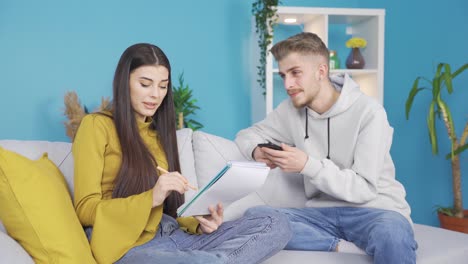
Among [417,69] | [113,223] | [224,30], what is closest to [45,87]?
[224,30]

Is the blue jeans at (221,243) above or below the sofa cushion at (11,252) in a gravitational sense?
below

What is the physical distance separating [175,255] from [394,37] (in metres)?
2.89

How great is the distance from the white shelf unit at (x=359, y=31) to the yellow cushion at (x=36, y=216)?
6.30ft

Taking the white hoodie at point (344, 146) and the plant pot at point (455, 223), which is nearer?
the white hoodie at point (344, 146)

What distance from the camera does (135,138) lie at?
169 centimetres

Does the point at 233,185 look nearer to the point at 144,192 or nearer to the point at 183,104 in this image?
the point at 144,192

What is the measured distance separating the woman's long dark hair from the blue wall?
171 cm

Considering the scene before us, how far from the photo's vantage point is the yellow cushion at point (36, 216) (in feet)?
4.44

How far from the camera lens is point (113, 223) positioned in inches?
58.7

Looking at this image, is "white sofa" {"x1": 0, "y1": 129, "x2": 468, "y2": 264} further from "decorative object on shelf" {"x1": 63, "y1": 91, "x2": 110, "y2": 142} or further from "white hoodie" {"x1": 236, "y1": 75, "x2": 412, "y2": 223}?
"decorative object on shelf" {"x1": 63, "y1": 91, "x2": 110, "y2": 142}

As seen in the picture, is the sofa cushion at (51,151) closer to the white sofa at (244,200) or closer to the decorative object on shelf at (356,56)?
the white sofa at (244,200)

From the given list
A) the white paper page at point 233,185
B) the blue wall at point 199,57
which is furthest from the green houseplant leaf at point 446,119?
the white paper page at point 233,185

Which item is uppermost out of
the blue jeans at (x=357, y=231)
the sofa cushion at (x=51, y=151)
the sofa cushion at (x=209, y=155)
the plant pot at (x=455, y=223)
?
the sofa cushion at (x=51, y=151)

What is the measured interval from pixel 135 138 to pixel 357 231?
0.92 m
